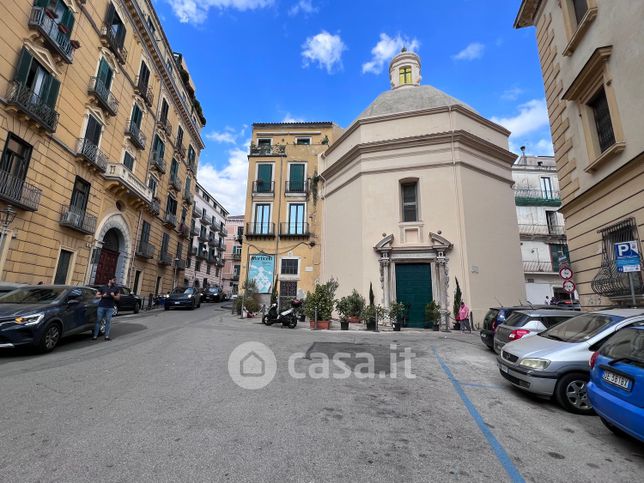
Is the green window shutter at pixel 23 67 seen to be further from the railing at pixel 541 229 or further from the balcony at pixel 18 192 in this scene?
the railing at pixel 541 229

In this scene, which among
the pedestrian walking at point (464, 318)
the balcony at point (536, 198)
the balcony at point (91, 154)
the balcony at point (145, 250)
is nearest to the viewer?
the pedestrian walking at point (464, 318)

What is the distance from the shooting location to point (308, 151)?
2638cm

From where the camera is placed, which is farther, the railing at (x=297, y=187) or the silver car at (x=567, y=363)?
the railing at (x=297, y=187)

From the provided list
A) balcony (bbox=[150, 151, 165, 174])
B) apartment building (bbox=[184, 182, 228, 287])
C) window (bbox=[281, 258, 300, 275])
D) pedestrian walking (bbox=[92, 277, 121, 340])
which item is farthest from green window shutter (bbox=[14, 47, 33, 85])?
apartment building (bbox=[184, 182, 228, 287])

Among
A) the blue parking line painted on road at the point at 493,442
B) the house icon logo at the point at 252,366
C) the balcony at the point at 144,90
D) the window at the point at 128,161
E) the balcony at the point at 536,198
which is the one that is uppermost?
the balcony at the point at 144,90

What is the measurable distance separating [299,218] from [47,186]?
1495 centimetres

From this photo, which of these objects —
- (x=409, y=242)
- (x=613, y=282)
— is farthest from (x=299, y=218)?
(x=613, y=282)

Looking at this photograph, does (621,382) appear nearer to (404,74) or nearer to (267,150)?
(404,74)

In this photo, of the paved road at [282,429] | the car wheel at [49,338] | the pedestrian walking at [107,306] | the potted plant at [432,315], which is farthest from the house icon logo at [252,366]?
the potted plant at [432,315]

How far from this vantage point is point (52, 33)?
1426 cm

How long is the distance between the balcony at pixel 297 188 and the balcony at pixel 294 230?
2.44 metres

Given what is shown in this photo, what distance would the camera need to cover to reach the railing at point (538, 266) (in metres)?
27.8

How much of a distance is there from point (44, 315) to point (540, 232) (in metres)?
33.1

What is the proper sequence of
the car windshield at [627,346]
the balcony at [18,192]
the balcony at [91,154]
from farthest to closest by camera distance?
the balcony at [91,154] < the balcony at [18,192] < the car windshield at [627,346]
